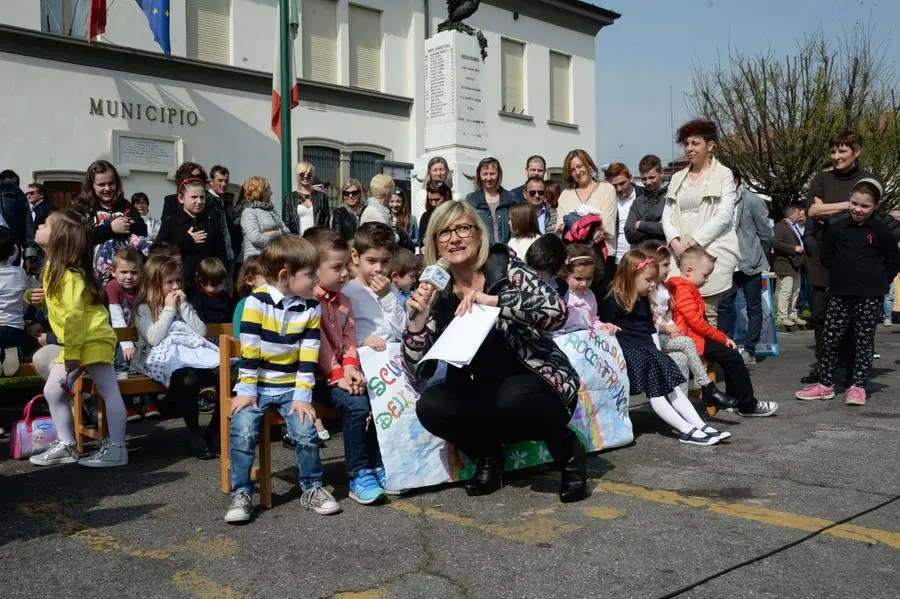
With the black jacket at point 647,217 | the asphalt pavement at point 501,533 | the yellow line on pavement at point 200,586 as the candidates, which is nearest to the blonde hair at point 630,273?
the asphalt pavement at point 501,533

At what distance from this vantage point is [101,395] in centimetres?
554

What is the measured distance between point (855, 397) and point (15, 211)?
8.42m

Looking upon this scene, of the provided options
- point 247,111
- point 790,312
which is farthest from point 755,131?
point 247,111

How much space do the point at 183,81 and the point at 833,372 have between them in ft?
46.9

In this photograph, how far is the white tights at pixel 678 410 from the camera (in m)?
5.79

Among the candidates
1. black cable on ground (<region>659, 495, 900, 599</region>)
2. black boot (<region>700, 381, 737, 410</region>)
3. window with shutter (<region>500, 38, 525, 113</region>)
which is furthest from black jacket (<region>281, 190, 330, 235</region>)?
window with shutter (<region>500, 38, 525, 113</region>)

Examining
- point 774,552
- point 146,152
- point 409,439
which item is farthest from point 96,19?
point 774,552

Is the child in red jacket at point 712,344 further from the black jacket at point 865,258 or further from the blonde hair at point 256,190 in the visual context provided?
the blonde hair at point 256,190

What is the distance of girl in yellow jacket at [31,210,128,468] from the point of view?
17.5 ft

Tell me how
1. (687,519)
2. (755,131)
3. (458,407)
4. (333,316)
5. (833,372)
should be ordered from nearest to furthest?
(687,519) < (458,407) < (333,316) < (833,372) < (755,131)

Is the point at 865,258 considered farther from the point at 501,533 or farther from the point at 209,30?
the point at 209,30

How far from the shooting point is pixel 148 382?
586 centimetres

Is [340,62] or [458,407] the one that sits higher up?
[340,62]

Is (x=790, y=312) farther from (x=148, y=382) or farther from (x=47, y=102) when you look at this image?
(x=47, y=102)
